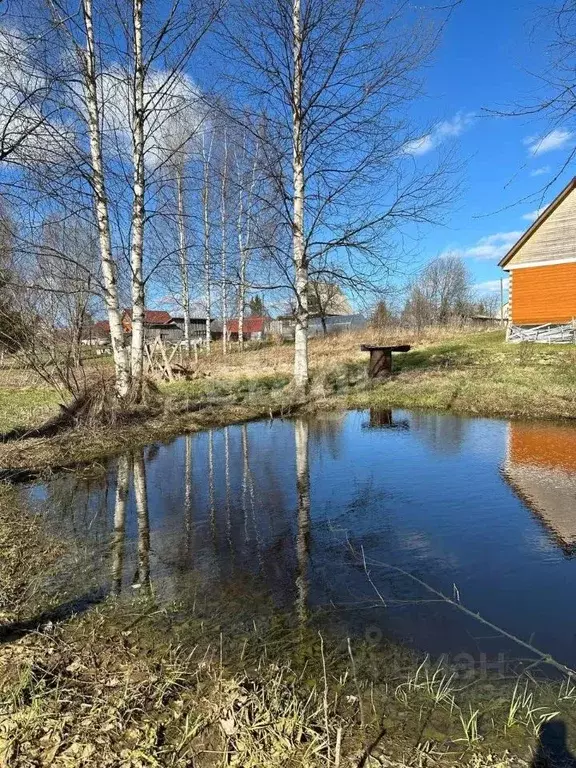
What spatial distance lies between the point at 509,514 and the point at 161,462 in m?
4.93

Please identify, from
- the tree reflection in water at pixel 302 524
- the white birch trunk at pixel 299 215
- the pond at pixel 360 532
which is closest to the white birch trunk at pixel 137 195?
the pond at pixel 360 532

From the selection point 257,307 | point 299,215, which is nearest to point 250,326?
point 257,307

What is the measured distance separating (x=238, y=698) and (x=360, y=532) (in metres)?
2.47

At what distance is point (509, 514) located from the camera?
493 centimetres

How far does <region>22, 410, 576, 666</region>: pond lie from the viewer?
10.6ft

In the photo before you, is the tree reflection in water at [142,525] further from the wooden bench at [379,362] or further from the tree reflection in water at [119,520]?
the wooden bench at [379,362]

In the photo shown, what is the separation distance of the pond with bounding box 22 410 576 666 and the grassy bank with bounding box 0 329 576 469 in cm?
104

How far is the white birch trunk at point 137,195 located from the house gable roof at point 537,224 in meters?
18.1

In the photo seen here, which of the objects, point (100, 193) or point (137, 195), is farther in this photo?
point (137, 195)

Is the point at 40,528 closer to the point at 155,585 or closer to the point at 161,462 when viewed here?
the point at 155,585

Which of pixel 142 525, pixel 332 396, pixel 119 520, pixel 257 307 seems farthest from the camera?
pixel 257 307

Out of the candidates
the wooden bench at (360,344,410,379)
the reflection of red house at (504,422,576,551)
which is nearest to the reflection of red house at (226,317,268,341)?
the wooden bench at (360,344,410,379)

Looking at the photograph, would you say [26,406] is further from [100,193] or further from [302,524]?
[302,524]

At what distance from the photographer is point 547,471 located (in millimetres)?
6297
